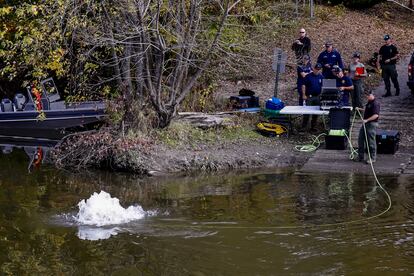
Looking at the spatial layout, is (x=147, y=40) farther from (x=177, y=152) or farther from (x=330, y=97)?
(x=330, y=97)

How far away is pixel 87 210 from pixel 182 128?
19.7 feet

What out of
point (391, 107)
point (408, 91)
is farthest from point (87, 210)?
point (408, 91)

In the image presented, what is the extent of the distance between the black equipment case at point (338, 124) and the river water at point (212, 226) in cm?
202

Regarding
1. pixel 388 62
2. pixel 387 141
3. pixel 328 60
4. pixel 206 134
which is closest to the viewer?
pixel 387 141

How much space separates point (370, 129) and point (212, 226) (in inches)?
228

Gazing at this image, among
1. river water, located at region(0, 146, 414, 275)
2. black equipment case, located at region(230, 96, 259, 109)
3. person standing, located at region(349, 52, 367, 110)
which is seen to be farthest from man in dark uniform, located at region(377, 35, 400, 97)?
river water, located at region(0, 146, 414, 275)

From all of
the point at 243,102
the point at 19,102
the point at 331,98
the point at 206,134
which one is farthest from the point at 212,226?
the point at 19,102

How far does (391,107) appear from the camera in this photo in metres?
21.1

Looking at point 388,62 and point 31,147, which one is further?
point 388,62

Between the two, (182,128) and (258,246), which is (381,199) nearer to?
(258,246)

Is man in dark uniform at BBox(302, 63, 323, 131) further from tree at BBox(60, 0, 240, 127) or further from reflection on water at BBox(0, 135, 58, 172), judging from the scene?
reflection on water at BBox(0, 135, 58, 172)

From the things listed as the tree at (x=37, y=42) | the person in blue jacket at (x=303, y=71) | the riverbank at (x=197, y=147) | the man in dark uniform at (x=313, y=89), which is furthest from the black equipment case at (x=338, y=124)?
the tree at (x=37, y=42)

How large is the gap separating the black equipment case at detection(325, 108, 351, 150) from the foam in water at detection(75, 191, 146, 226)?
21.2ft

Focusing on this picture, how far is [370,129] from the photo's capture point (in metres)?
16.9
